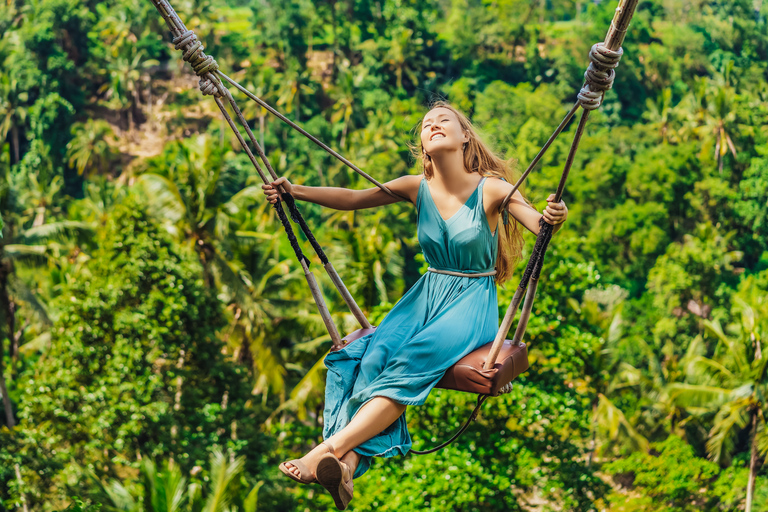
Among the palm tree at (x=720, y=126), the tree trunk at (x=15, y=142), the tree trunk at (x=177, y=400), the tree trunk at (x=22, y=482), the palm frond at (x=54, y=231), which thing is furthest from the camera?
the tree trunk at (x=15, y=142)

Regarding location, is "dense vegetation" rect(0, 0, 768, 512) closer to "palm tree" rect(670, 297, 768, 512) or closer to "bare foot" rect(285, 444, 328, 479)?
"palm tree" rect(670, 297, 768, 512)

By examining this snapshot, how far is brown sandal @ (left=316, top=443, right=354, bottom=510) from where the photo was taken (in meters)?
3.26

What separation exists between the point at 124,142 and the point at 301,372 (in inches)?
1223

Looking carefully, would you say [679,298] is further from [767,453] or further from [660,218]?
Result: [767,453]

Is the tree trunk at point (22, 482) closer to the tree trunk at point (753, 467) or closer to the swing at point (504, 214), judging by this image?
the swing at point (504, 214)

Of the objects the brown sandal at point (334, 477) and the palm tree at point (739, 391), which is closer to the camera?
the brown sandal at point (334, 477)

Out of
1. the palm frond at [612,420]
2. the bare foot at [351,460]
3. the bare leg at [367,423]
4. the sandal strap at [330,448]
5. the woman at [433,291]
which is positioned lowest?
the palm frond at [612,420]

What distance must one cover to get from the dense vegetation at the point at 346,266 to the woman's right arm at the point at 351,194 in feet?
1.95

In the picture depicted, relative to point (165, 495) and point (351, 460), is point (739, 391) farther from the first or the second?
point (351, 460)

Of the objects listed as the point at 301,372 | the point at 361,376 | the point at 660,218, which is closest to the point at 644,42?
the point at 660,218

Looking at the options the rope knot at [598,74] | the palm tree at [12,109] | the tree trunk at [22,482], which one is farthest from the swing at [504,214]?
the palm tree at [12,109]

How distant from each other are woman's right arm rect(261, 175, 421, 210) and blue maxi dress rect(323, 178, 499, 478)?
0.28 feet

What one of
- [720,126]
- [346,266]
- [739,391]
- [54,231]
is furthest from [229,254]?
[720,126]

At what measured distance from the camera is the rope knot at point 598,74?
10.4ft
